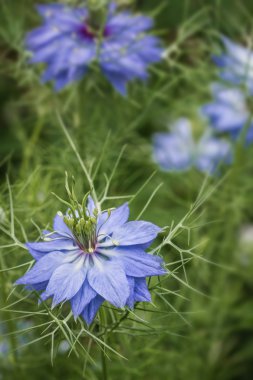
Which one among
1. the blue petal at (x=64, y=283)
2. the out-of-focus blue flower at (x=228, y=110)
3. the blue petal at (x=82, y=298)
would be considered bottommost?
the out-of-focus blue flower at (x=228, y=110)

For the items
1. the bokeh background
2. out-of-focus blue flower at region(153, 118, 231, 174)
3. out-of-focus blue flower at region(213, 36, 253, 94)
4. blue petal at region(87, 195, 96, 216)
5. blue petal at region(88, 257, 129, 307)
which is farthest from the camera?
out-of-focus blue flower at region(153, 118, 231, 174)

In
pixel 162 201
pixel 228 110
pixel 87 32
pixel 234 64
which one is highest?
pixel 87 32

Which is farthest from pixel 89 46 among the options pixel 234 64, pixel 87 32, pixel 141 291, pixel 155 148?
pixel 141 291

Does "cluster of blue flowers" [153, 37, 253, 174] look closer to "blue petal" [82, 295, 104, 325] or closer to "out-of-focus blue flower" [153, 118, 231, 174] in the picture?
"out-of-focus blue flower" [153, 118, 231, 174]

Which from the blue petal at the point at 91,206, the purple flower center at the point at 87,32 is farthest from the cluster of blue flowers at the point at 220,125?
the blue petal at the point at 91,206

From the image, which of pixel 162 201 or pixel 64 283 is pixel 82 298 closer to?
pixel 64 283

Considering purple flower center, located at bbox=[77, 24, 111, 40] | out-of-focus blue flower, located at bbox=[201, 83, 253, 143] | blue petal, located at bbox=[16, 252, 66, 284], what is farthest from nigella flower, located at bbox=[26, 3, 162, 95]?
blue petal, located at bbox=[16, 252, 66, 284]

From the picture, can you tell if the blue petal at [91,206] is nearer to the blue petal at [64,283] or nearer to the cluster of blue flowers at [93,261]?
the cluster of blue flowers at [93,261]
